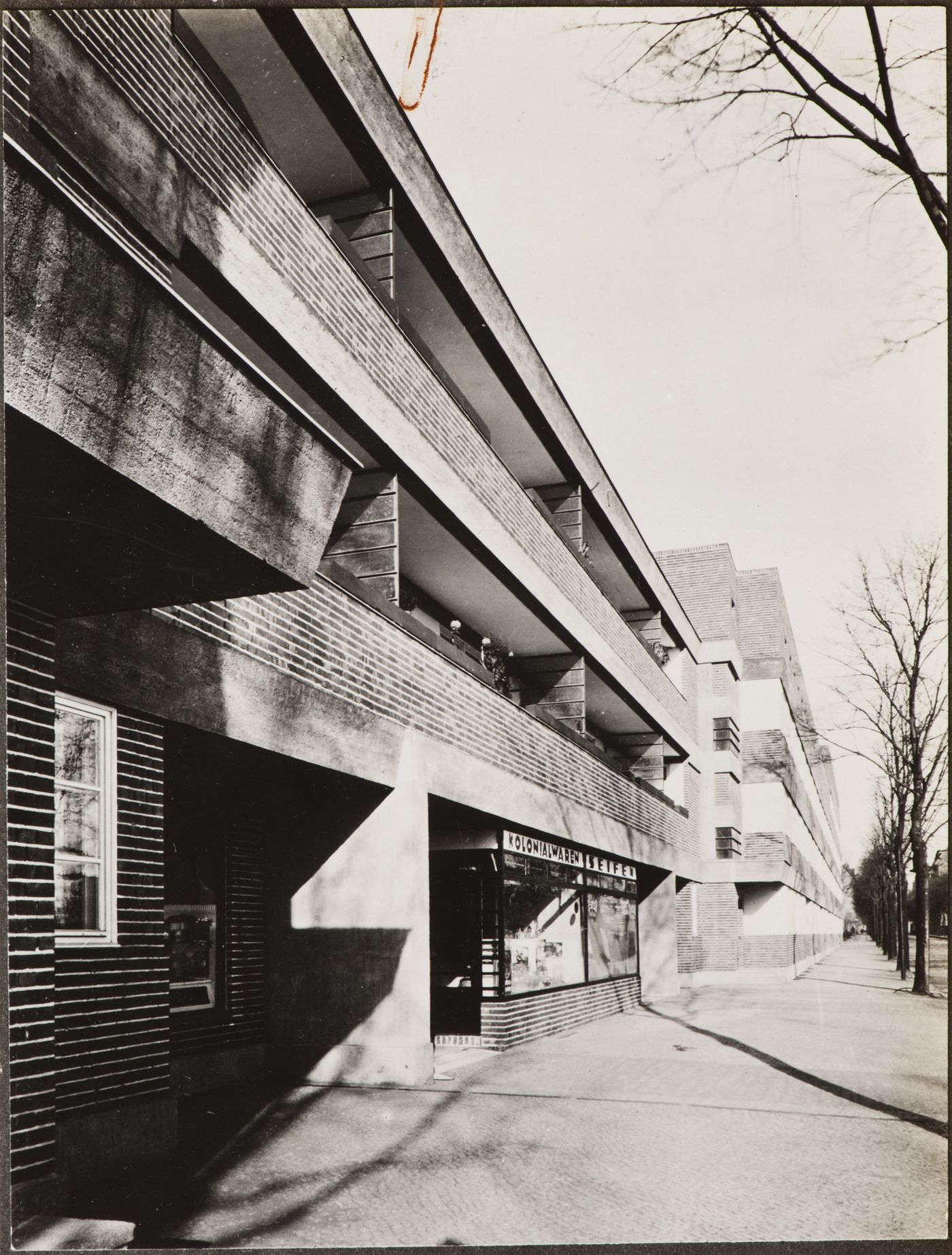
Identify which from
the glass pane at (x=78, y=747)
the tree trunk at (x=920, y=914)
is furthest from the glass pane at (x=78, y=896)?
the tree trunk at (x=920, y=914)

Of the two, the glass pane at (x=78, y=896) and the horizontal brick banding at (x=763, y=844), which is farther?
the horizontal brick banding at (x=763, y=844)

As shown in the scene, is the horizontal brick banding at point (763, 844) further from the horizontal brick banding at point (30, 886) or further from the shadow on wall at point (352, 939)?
the horizontal brick banding at point (30, 886)

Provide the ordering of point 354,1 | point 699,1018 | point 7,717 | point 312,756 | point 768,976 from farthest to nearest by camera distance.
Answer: point 768,976, point 699,1018, point 312,756, point 7,717, point 354,1

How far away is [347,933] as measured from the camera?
1104 cm

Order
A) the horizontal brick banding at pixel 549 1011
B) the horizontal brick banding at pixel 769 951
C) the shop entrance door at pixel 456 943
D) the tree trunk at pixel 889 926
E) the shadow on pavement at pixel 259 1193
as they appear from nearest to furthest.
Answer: the shadow on pavement at pixel 259 1193 < the horizontal brick banding at pixel 549 1011 < the shop entrance door at pixel 456 943 < the horizontal brick banding at pixel 769 951 < the tree trunk at pixel 889 926

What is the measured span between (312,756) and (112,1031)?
2.93 metres

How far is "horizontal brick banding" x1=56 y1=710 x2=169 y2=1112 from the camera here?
22.0 ft

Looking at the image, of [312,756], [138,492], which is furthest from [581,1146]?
[138,492]

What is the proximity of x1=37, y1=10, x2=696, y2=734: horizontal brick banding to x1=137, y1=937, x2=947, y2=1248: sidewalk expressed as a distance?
6491 millimetres

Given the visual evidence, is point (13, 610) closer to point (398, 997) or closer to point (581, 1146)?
point (581, 1146)

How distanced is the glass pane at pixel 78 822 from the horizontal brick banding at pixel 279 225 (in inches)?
171

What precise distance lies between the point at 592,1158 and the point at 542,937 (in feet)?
28.4

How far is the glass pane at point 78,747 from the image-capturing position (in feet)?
22.0

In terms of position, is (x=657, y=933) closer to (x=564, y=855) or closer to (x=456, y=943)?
(x=564, y=855)
